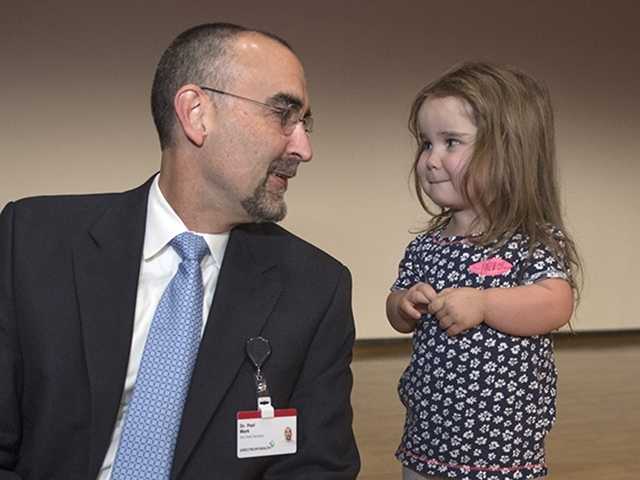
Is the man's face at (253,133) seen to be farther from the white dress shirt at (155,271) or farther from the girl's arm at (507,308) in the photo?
the girl's arm at (507,308)

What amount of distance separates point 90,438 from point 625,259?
7213 mm

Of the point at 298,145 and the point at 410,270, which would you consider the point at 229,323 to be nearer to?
the point at 298,145

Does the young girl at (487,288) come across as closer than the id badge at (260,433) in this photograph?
No

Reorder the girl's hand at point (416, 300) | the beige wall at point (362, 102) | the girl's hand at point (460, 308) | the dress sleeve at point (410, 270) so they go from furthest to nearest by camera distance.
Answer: the beige wall at point (362, 102)
the dress sleeve at point (410, 270)
the girl's hand at point (416, 300)
the girl's hand at point (460, 308)

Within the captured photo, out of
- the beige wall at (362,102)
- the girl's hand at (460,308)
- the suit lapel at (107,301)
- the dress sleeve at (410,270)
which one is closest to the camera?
the suit lapel at (107,301)

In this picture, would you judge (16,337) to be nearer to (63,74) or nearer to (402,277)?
(402,277)

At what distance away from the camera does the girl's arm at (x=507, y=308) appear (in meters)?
2.18

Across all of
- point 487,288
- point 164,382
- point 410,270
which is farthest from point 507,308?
point 164,382

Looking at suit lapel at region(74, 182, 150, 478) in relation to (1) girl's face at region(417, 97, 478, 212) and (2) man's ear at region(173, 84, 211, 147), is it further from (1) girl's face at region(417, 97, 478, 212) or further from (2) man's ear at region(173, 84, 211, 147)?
(1) girl's face at region(417, 97, 478, 212)

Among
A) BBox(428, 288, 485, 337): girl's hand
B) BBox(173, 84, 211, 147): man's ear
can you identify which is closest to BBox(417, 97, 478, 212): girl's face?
BBox(428, 288, 485, 337): girl's hand

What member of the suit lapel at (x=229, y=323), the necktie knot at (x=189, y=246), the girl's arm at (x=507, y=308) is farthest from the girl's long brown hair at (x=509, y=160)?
the necktie knot at (x=189, y=246)

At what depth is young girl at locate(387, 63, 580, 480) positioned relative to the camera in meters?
2.22

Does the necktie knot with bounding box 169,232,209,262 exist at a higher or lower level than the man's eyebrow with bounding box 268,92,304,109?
lower

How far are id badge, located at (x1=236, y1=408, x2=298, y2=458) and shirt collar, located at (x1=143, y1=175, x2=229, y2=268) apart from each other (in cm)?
36
